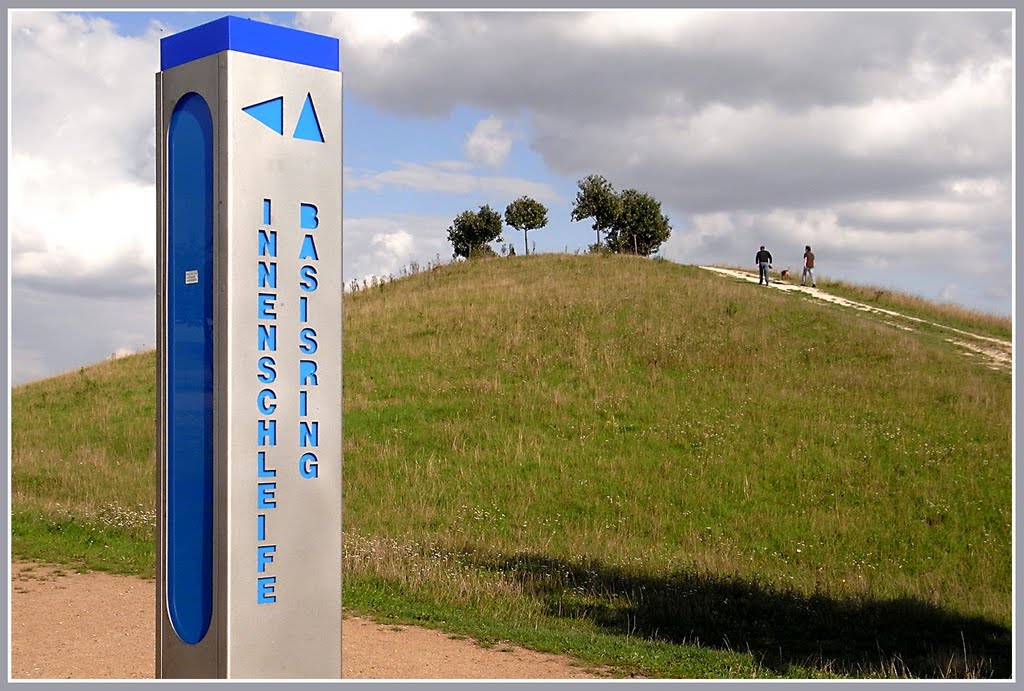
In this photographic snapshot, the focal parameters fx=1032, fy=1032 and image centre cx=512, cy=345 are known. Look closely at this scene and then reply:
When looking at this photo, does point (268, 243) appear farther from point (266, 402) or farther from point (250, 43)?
point (250, 43)

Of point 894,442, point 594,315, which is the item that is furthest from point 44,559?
point 594,315

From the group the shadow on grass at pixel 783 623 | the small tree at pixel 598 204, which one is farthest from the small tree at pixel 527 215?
the shadow on grass at pixel 783 623

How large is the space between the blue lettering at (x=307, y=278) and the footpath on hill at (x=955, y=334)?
80.3 feet

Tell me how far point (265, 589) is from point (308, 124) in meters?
3.31

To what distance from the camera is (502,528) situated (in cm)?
1862

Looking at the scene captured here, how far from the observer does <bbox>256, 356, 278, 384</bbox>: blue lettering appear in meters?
7.14

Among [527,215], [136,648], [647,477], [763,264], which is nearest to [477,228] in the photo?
[527,215]

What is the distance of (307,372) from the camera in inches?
291

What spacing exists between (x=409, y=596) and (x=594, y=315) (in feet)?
65.5

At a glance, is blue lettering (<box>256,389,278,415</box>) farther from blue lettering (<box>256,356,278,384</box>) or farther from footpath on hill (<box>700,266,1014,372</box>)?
footpath on hill (<box>700,266,1014,372</box>)

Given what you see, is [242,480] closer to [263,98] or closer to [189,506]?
[189,506]

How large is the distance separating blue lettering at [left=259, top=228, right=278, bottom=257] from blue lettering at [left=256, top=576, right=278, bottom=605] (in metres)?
2.27

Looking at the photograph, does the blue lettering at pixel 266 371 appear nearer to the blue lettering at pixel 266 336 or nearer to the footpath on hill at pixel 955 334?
the blue lettering at pixel 266 336

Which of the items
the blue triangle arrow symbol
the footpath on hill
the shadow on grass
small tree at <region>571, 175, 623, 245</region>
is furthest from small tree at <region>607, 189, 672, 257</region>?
the blue triangle arrow symbol
